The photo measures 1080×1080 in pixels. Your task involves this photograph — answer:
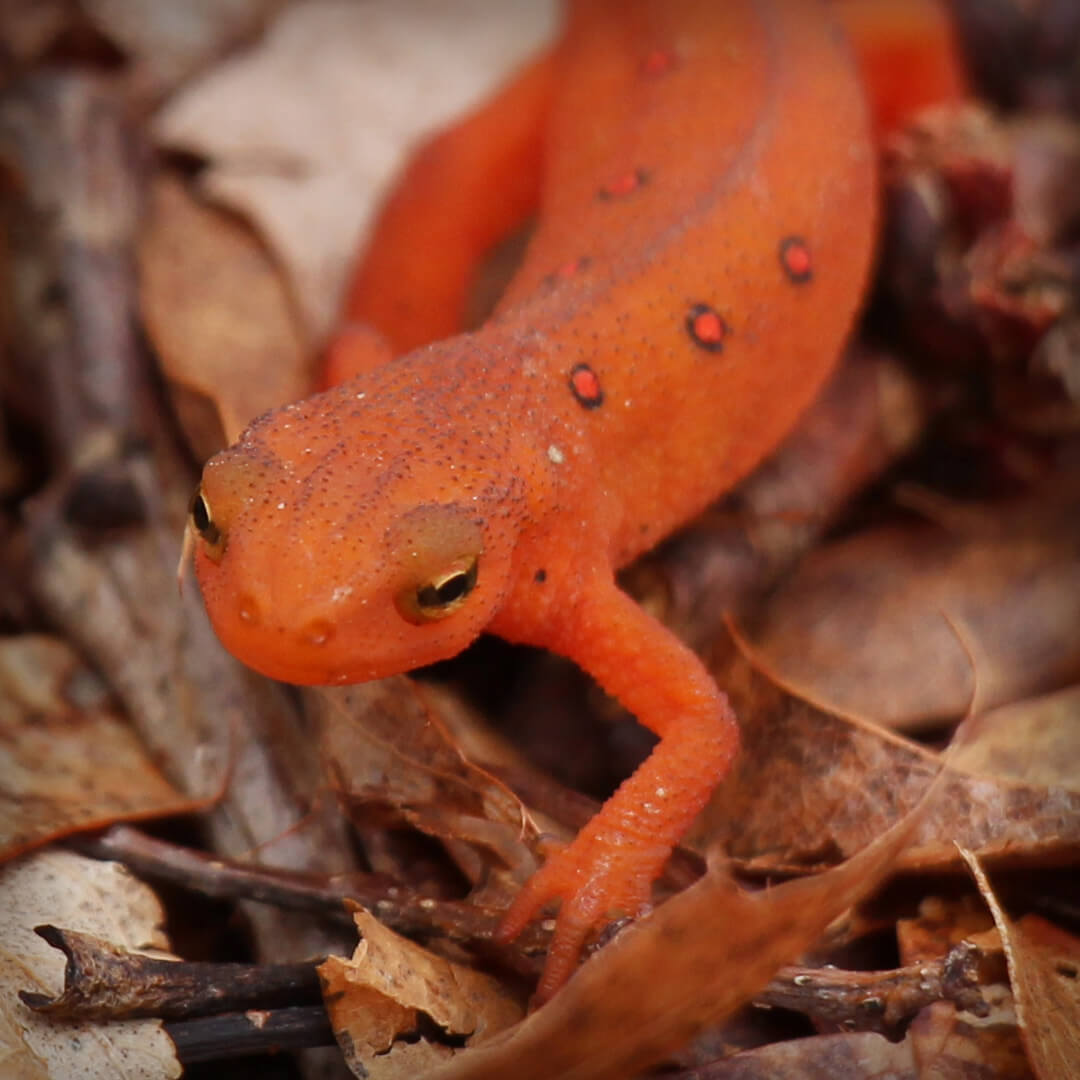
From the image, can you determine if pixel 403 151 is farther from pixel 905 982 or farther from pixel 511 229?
pixel 905 982

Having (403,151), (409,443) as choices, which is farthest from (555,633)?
(403,151)

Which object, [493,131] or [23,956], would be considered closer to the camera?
[23,956]

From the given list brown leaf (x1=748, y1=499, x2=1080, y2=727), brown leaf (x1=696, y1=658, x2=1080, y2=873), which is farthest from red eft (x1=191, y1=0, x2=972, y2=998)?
brown leaf (x1=748, y1=499, x2=1080, y2=727)

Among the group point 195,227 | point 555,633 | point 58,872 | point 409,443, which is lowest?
point 555,633

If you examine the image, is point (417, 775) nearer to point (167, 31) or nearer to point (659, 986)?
point (659, 986)

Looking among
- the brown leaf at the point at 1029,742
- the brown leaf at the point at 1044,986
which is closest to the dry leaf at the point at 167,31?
the brown leaf at the point at 1029,742

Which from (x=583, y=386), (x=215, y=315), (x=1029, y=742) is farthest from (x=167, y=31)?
(x=1029, y=742)

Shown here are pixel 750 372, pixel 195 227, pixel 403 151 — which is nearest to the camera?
pixel 750 372
